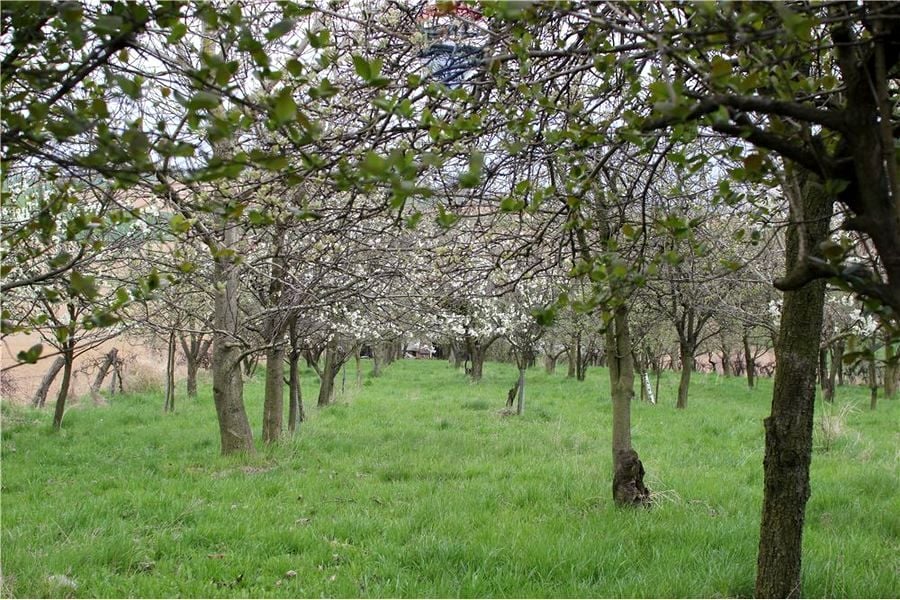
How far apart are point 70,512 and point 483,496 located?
380cm

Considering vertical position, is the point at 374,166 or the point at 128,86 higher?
the point at 128,86

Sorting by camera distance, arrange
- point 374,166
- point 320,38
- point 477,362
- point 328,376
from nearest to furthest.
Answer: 1. point 374,166
2. point 320,38
3. point 328,376
4. point 477,362

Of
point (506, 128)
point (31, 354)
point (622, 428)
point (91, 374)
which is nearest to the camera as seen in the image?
point (31, 354)

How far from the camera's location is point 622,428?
256 inches

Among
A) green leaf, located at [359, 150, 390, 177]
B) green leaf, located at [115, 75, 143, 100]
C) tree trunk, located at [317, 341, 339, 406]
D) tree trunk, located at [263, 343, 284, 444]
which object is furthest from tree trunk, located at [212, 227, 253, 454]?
green leaf, located at [359, 150, 390, 177]

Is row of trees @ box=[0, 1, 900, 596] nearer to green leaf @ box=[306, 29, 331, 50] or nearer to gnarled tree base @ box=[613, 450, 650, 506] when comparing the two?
green leaf @ box=[306, 29, 331, 50]

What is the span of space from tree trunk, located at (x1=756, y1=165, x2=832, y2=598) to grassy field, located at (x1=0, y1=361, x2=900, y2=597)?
0.68m

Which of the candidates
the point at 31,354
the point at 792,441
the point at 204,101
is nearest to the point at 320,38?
the point at 204,101

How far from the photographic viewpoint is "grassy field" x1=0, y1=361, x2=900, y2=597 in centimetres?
446

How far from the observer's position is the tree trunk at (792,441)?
371cm

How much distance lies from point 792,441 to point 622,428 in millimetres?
2852

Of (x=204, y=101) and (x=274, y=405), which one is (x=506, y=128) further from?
(x=274, y=405)

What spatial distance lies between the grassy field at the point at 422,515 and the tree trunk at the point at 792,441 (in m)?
0.68

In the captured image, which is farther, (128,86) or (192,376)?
(192,376)
